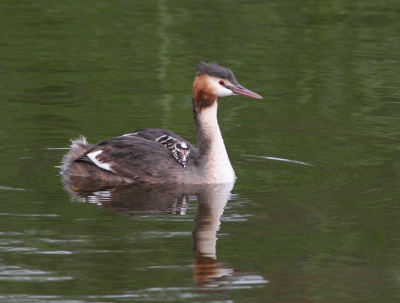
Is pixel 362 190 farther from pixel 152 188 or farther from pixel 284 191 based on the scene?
pixel 152 188

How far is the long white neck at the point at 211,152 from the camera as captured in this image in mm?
9367

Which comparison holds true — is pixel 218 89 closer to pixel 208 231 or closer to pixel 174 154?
pixel 174 154

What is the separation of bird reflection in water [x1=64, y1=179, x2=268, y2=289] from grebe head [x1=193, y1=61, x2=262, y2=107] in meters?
0.99

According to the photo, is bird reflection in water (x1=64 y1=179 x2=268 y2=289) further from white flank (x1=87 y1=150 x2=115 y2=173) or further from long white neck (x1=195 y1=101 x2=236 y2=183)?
white flank (x1=87 y1=150 x2=115 y2=173)

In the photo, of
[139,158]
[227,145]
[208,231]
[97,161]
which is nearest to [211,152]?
[139,158]

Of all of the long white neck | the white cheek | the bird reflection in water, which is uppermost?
the white cheek

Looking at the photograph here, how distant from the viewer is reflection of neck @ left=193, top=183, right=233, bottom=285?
683 cm

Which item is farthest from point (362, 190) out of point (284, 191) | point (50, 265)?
point (50, 265)

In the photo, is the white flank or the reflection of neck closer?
the reflection of neck

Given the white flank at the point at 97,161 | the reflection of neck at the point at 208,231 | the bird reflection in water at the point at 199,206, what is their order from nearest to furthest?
the bird reflection in water at the point at 199,206
the reflection of neck at the point at 208,231
the white flank at the point at 97,161

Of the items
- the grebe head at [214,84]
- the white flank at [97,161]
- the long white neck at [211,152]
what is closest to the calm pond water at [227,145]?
the long white neck at [211,152]

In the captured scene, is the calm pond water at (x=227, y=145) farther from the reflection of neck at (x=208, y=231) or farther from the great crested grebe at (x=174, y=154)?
the great crested grebe at (x=174, y=154)

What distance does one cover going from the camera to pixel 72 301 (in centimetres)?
614

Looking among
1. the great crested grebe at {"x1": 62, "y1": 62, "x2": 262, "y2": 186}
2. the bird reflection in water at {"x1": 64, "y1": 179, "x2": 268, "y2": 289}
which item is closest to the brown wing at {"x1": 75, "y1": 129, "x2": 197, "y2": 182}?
the great crested grebe at {"x1": 62, "y1": 62, "x2": 262, "y2": 186}
